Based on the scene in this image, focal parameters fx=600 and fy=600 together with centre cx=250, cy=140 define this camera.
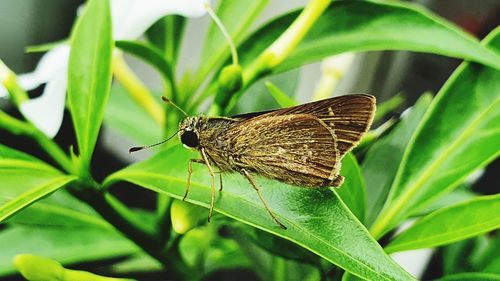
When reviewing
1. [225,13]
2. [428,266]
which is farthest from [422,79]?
[225,13]

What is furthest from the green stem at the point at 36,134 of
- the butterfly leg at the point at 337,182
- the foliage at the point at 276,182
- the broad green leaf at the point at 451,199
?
the broad green leaf at the point at 451,199

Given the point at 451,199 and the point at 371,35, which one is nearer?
the point at 371,35

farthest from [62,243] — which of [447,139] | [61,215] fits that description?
[447,139]

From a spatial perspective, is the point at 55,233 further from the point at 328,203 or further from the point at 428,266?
the point at 428,266

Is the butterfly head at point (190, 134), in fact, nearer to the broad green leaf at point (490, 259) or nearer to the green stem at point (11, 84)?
the green stem at point (11, 84)

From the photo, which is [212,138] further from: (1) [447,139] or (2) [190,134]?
(1) [447,139]

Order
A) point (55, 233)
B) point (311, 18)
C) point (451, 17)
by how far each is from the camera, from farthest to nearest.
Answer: point (451, 17)
point (55, 233)
point (311, 18)
